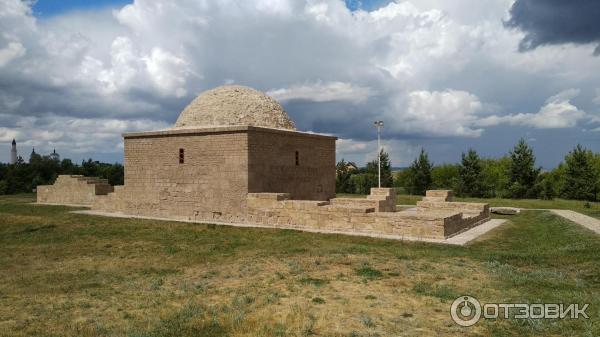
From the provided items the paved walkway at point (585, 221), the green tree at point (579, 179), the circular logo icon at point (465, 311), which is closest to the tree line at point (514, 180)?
the green tree at point (579, 179)

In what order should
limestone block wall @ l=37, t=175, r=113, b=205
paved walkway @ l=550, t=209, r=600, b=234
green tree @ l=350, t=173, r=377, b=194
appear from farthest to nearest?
green tree @ l=350, t=173, r=377, b=194
limestone block wall @ l=37, t=175, r=113, b=205
paved walkway @ l=550, t=209, r=600, b=234

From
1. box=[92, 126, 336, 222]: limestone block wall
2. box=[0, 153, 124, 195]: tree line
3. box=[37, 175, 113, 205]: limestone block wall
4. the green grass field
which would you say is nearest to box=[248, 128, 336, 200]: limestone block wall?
box=[92, 126, 336, 222]: limestone block wall

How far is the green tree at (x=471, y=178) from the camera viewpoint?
32812mm

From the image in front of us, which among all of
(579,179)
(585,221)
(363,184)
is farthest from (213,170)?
(579,179)

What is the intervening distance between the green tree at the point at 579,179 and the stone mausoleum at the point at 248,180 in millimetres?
18620

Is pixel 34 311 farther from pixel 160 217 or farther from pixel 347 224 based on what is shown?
pixel 160 217

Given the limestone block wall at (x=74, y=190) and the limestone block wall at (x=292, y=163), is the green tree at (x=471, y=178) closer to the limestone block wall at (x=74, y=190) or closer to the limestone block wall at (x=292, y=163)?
the limestone block wall at (x=292, y=163)

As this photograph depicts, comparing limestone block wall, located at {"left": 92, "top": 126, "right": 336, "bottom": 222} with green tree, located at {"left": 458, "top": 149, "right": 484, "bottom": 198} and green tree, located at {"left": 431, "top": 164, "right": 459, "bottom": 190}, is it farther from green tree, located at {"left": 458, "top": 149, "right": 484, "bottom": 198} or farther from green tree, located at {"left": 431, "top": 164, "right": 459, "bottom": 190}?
green tree, located at {"left": 431, "top": 164, "right": 459, "bottom": 190}

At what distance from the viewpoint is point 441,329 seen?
17.3 ft

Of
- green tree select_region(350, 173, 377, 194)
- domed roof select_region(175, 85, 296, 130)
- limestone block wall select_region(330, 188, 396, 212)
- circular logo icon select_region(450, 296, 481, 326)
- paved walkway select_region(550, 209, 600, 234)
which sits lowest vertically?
circular logo icon select_region(450, 296, 481, 326)

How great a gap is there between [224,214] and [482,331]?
439 inches

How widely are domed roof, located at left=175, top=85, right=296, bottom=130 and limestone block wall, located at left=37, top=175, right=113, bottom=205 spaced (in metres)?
7.27

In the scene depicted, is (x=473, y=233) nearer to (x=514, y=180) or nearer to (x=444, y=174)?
(x=514, y=180)

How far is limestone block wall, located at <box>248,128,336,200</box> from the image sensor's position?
49.8 ft
